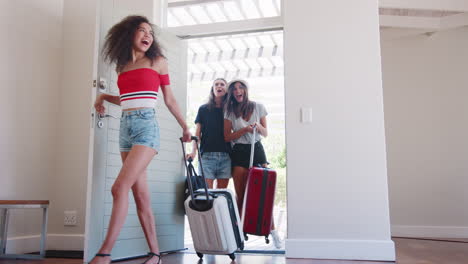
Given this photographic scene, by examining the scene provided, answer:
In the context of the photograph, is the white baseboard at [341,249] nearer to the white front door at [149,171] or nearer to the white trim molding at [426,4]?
the white front door at [149,171]

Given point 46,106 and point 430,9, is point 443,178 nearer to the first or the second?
point 430,9

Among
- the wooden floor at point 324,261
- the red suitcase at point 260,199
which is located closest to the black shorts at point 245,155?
the red suitcase at point 260,199

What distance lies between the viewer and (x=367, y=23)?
10.6 ft

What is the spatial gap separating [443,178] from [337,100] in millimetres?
2397

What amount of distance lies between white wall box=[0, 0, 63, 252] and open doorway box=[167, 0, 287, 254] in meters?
1.07

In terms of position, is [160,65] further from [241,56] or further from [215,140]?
[241,56]

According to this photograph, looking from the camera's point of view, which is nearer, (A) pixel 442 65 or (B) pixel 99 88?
(B) pixel 99 88

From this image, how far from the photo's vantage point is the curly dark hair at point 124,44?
2.53 meters

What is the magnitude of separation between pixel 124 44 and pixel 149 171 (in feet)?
3.48

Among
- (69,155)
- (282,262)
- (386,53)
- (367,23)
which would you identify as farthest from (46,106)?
(386,53)

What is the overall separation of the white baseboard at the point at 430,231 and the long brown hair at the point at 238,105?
7.74ft

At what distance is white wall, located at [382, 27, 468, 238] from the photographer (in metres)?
4.77

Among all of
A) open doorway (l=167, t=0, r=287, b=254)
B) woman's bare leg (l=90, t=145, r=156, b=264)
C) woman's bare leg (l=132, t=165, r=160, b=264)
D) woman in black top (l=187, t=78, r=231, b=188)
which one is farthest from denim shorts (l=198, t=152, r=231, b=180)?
woman's bare leg (l=90, t=145, r=156, b=264)

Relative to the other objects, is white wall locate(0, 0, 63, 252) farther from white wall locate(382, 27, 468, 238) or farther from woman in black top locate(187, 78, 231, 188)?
white wall locate(382, 27, 468, 238)
